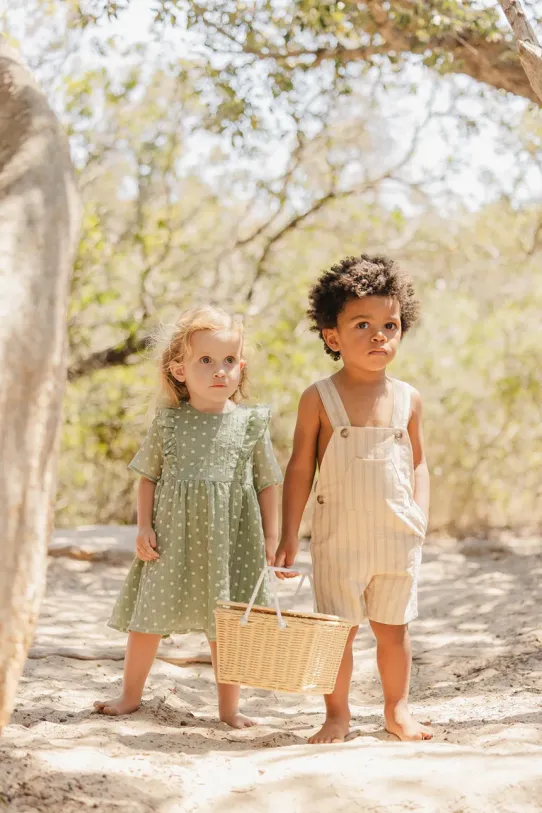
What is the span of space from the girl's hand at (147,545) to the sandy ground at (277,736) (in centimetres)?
56

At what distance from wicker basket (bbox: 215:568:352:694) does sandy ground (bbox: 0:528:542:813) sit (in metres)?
0.22

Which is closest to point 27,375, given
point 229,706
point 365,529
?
point 365,529

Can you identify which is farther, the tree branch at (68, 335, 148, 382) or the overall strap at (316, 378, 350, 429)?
the tree branch at (68, 335, 148, 382)

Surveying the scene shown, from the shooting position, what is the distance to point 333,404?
10.7 feet

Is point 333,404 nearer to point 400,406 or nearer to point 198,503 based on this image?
point 400,406

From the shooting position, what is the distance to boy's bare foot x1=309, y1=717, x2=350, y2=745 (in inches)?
121

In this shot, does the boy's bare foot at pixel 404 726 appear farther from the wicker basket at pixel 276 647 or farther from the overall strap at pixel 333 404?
the overall strap at pixel 333 404

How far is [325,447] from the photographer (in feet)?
10.9

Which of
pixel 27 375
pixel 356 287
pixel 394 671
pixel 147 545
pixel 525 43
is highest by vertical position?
pixel 525 43

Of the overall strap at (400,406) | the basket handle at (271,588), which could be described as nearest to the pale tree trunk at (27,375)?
the basket handle at (271,588)

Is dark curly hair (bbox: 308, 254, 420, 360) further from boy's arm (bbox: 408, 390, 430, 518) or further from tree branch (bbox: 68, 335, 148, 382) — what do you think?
tree branch (bbox: 68, 335, 148, 382)

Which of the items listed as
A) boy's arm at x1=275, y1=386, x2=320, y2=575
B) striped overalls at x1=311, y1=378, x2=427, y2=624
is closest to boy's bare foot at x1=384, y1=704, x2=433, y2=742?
striped overalls at x1=311, y1=378, x2=427, y2=624

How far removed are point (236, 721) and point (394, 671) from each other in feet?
2.00

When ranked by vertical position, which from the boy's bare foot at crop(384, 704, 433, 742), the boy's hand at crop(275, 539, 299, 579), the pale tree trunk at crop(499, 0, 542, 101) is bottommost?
the boy's bare foot at crop(384, 704, 433, 742)
